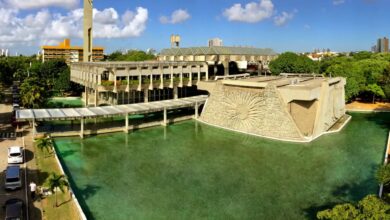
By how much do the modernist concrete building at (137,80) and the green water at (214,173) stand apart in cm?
1247

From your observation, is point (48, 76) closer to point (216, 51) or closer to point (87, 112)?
point (216, 51)

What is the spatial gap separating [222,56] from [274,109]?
97.8 ft

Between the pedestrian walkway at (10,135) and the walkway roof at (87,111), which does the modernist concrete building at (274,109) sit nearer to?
the walkway roof at (87,111)

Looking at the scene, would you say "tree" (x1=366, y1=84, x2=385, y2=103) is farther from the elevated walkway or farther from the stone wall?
the elevated walkway

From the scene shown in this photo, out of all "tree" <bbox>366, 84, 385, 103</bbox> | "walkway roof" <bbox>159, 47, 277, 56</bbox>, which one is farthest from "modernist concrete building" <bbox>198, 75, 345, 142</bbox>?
"tree" <bbox>366, 84, 385, 103</bbox>

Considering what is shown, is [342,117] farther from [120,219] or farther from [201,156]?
[120,219]

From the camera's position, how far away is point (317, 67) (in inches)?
3595

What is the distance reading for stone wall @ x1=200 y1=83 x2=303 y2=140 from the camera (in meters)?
44.3

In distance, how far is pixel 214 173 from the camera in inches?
1242

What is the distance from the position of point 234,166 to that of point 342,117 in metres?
35.1

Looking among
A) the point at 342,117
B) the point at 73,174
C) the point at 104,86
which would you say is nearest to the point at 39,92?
the point at 104,86

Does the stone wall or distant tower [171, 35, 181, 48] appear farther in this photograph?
distant tower [171, 35, 181, 48]

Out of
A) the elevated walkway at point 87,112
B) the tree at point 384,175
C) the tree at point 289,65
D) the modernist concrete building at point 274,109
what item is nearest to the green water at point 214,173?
the modernist concrete building at point 274,109

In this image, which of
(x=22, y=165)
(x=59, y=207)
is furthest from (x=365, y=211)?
(x=22, y=165)
